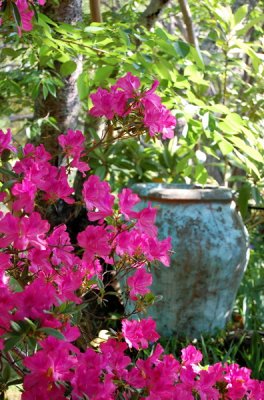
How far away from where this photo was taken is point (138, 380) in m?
1.09

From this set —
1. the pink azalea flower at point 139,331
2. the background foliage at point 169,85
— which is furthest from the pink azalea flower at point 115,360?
the background foliage at point 169,85

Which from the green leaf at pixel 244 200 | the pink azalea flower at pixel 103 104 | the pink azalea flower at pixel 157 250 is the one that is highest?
the pink azalea flower at pixel 103 104

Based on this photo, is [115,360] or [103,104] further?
[103,104]

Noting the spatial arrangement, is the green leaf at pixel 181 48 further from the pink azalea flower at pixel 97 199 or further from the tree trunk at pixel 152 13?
the tree trunk at pixel 152 13

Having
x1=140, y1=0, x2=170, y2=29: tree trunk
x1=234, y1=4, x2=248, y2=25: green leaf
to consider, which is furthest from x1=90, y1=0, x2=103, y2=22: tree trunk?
x1=234, y1=4, x2=248, y2=25: green leaf

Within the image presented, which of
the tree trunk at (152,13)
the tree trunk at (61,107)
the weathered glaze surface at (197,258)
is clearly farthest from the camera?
the tree trunk at (152,13)

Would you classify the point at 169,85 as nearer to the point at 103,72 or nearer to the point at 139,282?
the point at 103,72

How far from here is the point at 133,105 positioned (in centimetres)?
125

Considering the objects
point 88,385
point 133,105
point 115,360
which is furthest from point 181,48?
point 88,385

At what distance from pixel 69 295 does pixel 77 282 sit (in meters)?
0.03

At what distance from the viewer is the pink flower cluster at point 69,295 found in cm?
87

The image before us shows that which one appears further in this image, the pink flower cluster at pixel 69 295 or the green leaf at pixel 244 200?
the green leaf at pixel 244 200

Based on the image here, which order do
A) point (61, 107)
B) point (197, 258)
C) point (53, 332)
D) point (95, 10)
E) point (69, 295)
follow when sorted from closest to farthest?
point (53, 332) < point (69, 295) < point (197, 258) < point (95, 10) < point (61, 107)

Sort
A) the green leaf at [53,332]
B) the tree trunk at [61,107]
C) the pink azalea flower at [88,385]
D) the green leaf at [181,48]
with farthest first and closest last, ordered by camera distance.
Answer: the tree trunk at [61,107] → the green leaf at [181,48] → the pink azalea flower at [88,385] → the green leaf at [53,332]
